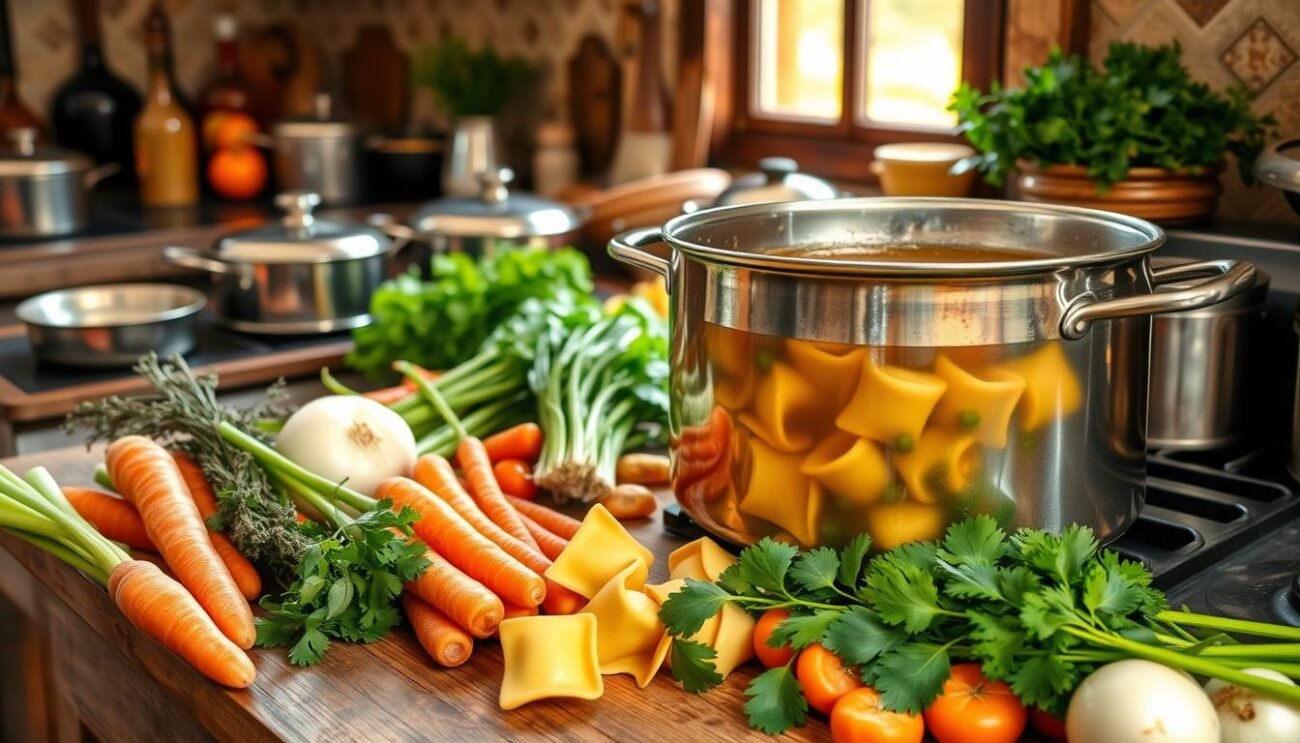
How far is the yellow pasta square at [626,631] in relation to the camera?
96 centimetres

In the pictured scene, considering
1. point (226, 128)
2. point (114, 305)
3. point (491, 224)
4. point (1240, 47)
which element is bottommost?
point (114, 305)

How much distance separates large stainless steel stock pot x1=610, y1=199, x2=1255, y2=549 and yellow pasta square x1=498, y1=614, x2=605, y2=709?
16 cm

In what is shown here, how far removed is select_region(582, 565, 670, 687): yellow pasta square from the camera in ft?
3.14

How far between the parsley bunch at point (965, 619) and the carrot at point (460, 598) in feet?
0.45

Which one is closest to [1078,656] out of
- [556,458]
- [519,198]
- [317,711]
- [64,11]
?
[317,711]

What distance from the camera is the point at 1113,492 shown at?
3.29 feet

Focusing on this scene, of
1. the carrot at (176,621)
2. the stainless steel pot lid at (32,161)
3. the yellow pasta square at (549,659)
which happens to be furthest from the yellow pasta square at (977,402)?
the stainless steel pot lid at (32,161)

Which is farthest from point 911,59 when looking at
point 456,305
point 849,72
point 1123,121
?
point 456,305

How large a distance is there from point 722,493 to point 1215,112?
0.78 meters

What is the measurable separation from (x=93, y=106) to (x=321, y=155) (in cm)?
59

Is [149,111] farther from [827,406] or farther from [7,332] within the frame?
[827,406]

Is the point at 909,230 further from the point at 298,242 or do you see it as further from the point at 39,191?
the point at 39,191

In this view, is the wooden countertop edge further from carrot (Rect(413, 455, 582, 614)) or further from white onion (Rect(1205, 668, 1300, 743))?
white onion (Rect(1205, 668, 1300, 743))

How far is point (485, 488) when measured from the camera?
124 centimetres
